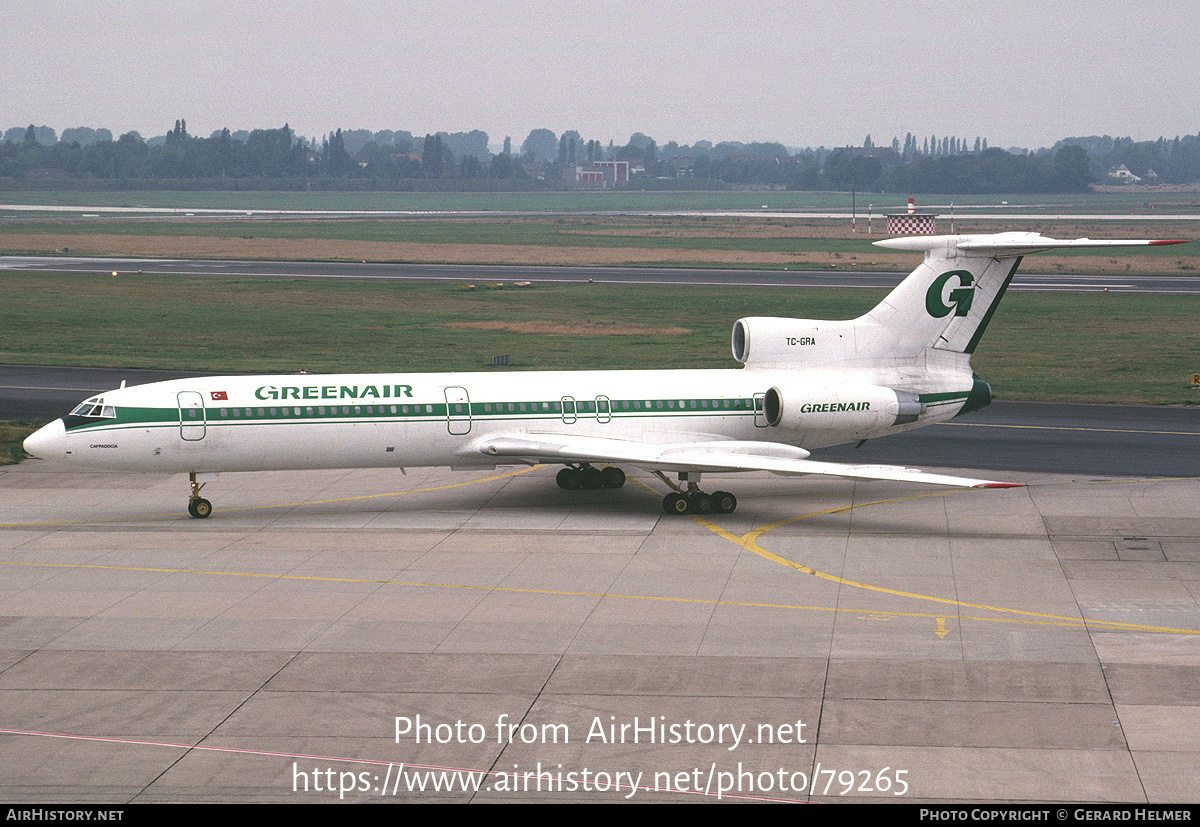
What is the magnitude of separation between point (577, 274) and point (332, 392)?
196 ft

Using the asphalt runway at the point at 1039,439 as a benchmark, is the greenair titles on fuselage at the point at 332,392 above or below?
above

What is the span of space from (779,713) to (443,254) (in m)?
95.1

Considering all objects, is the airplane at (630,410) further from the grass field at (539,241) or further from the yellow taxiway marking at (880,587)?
the grass field at (539,241)

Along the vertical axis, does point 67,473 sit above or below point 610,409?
below

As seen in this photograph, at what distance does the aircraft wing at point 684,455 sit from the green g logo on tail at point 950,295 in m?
4.85

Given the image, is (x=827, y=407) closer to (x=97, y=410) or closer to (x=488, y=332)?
(x=97, y=410)

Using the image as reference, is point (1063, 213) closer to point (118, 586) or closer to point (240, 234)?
point (240, 234)

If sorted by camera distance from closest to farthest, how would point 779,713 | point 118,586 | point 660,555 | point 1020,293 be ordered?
point 779,713
point 118,586
point 660,555
point 1020,293

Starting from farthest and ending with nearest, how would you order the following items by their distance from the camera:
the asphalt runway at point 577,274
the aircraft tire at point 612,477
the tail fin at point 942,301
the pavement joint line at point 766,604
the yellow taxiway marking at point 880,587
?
the asphalt runway at point 577,274 < the aircraft tire at point 612,477 < the tail fin at point 942,301 < the pavement joint line at point 766,604 < the yellow taxiway marking at point 880,587

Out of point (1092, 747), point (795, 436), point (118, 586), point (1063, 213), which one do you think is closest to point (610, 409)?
point (795, 436)

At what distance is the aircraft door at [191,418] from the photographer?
29531 millimetres

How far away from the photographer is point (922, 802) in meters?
14.8

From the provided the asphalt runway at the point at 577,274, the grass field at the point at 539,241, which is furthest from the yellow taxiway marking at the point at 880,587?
the grass field at the point at 539,241

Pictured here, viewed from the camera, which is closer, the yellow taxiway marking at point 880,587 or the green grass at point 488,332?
the yellow taxiway marking at point 880,587
